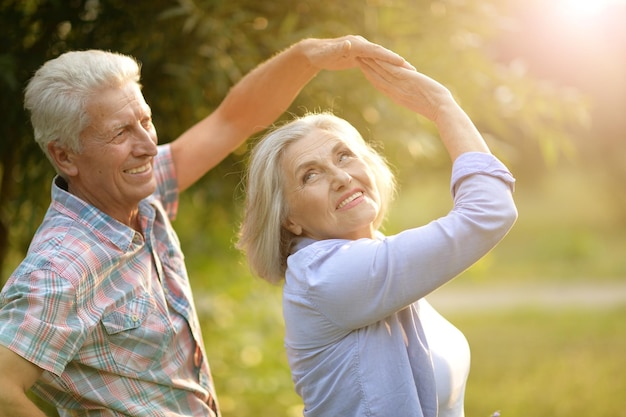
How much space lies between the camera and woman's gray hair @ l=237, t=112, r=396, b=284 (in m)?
2.11

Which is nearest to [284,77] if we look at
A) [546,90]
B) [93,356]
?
[93,356]

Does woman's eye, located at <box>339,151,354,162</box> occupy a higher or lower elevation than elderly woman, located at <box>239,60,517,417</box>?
higher

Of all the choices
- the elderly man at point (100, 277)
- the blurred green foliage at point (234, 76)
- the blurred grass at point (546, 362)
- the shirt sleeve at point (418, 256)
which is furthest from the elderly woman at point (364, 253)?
the blurred grass at point (546, 362)

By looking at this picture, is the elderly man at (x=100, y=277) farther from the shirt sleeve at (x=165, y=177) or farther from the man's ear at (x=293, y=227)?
the man's ear at (x=293, y=227)

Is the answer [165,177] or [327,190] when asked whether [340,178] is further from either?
[165,177]

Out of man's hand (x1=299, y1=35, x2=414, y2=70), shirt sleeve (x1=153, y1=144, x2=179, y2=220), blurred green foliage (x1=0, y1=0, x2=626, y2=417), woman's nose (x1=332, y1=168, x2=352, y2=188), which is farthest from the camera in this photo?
blurred green foliage (x1=0, y1=0, x2=626, y2=417)

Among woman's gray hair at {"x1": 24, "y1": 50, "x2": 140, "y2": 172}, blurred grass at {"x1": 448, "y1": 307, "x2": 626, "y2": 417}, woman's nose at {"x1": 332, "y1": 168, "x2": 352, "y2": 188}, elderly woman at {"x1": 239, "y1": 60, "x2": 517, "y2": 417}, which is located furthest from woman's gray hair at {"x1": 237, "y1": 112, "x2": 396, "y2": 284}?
blurred grass at {"x1": 448, "y1": 307, "x2": 626, "y2": 417}

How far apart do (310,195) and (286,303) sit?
0.92 feet

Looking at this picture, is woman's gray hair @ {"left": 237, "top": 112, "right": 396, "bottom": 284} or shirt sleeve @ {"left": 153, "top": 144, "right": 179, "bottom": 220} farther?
shirt sleeve @ {"left": 153, "top": 144, "right": 179, "bottom": 220}

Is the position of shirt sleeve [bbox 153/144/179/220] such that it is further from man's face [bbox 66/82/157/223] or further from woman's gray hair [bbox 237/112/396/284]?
woman's gray hair [bbox 237/112/396/284]

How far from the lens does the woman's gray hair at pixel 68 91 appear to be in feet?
7.05

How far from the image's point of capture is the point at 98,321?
6.72ft

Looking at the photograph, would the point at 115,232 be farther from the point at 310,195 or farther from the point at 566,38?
the point at 566,38

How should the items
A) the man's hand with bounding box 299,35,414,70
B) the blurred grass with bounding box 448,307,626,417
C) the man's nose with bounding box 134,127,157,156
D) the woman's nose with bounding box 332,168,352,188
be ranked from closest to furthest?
the woman's nose with bounding box 332,168,352,188 < the man's hand with bounding box 299,35,414,70 < the man's nose with bounding box 134,127,157,156 < the blurred grass with bounding box 448,307,626,417
